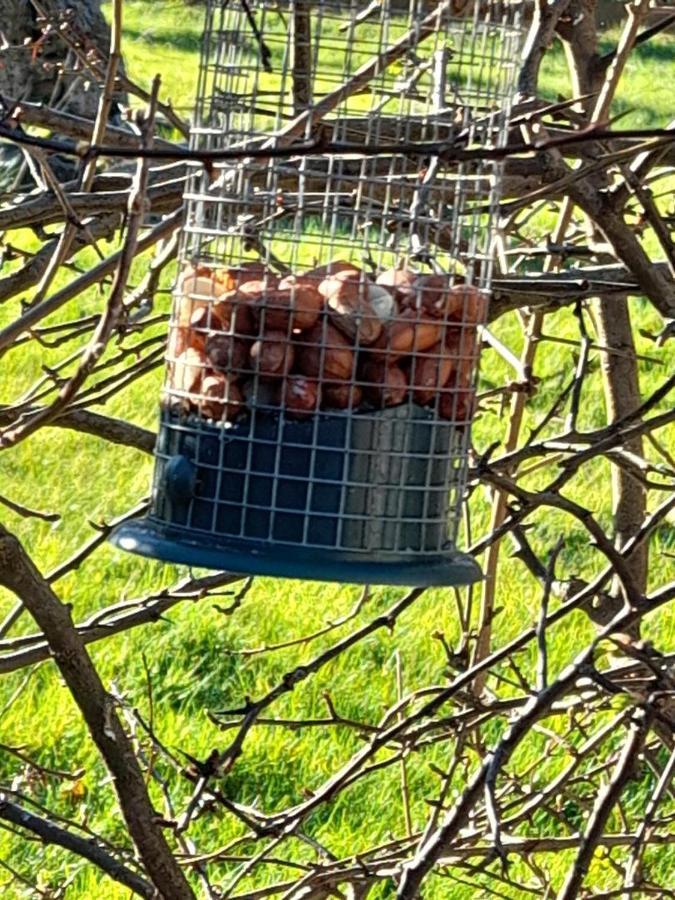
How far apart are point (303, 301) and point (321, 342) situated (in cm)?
6

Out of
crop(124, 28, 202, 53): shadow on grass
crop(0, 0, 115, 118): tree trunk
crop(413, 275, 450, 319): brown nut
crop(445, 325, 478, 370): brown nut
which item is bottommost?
crop(445, 325, 478, 370): brown nut

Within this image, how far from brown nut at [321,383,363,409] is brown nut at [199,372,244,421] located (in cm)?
Answer: 9

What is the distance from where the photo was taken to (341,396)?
179 cm

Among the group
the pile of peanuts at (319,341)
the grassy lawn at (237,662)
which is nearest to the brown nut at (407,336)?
the pile of peanuts at (319,341)

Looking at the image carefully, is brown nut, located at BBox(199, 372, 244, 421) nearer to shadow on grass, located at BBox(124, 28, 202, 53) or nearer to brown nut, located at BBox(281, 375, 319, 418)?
brown nut, located at BBox(281, 375, 319, 418)

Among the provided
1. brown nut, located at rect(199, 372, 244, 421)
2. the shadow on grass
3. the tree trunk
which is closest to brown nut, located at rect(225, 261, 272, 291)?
brown nut, located at rect(199, 372, 244, 421)

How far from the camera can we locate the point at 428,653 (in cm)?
421

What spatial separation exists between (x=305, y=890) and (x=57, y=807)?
1.57 metres

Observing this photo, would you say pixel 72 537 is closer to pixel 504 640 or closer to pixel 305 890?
pixel 504 640

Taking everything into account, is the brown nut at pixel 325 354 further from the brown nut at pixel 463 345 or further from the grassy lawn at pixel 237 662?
the grassy lawn at pixel 237 662

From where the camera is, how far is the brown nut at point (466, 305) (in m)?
1.87

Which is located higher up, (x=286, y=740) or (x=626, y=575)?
(x=286, y=740)

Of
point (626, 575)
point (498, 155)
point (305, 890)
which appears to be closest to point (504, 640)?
point (305, 890)

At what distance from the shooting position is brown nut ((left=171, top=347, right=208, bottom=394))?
1.85 metres
